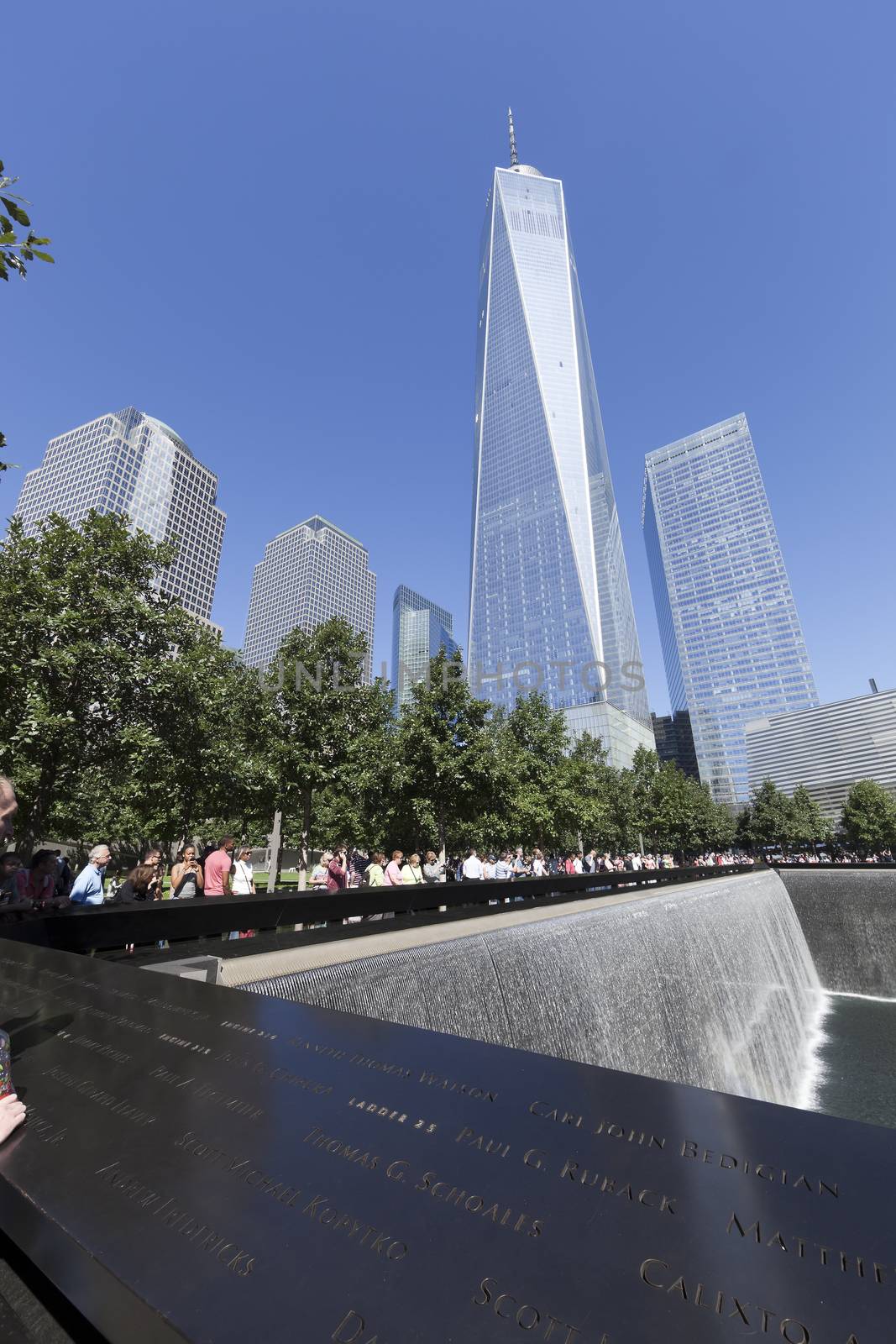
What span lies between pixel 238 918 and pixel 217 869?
2994 millimetres

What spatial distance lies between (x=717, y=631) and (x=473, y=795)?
508 feet

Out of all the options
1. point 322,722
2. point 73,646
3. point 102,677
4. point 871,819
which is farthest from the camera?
point 871,819

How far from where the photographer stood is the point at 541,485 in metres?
136

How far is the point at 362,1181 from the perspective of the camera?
51.3 inches

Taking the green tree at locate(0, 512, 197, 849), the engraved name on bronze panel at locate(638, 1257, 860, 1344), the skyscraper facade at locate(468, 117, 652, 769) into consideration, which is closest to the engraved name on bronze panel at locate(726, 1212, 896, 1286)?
the engraved name on bronze panel at locate(638, 1257, 860, 1344)

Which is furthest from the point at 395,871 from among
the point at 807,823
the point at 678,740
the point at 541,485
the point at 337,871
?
the point at 678,740

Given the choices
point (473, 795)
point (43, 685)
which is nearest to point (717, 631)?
point (473, 795)

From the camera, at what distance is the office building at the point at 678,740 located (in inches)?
6152

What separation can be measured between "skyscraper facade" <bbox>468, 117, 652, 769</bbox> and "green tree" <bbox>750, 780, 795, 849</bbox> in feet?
117

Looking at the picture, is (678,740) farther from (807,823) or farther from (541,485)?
(807,823)

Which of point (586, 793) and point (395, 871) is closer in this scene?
point (395, 871)

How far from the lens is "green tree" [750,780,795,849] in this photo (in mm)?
70188

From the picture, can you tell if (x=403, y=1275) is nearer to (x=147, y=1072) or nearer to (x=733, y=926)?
(x=147, y=1072)

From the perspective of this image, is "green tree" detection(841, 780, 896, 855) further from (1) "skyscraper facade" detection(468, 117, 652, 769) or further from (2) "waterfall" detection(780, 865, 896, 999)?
(2) "waterfall" detection(780, 865, 896, 999)
